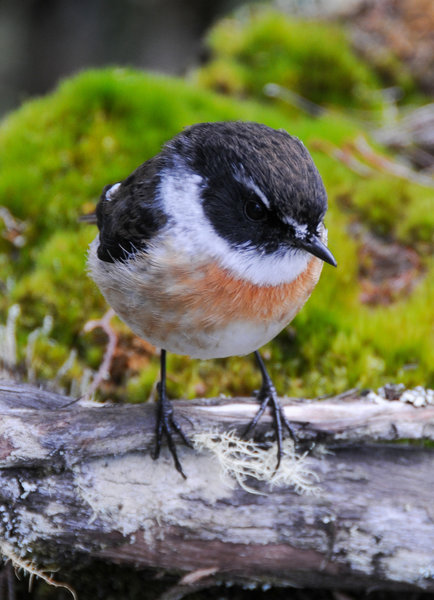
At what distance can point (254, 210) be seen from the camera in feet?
9.65

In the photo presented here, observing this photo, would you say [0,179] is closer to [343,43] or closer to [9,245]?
[9,245]

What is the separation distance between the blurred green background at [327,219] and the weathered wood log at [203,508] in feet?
2.82

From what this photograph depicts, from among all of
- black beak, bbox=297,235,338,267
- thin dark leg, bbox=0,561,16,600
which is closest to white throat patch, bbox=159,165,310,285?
black beak, bbox=297,235,338,267

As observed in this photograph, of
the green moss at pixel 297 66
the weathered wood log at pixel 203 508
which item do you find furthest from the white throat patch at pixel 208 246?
the green moss at pixel 297 66

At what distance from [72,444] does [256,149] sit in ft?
5.40

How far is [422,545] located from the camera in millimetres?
3143

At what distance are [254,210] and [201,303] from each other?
493mm

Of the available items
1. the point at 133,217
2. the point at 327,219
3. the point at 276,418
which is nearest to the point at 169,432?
the point at 276,418

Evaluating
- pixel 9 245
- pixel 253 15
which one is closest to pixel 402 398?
pixel 9 245

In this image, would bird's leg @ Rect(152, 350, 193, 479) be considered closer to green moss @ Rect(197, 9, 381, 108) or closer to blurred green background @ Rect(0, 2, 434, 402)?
blurred green background @ Rect(0, 2, 434, 402)

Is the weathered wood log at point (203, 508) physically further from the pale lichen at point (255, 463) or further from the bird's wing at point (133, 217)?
the bird's wing at point (133, 217)

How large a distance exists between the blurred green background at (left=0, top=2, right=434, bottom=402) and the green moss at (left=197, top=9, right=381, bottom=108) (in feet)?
0.06

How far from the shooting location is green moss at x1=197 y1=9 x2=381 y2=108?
294 inches

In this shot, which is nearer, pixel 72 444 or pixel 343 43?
pixel 72 444
